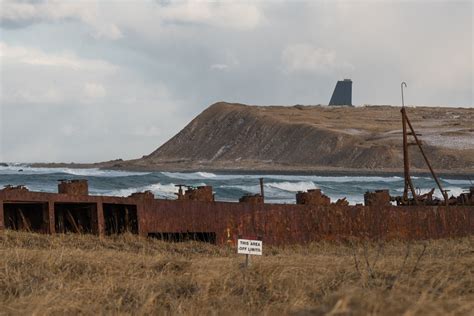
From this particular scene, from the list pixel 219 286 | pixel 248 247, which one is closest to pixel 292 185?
pixel 248 247

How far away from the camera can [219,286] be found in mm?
9531

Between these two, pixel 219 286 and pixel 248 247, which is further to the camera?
pixel 248 247

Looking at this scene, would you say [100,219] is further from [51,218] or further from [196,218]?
[196,218]

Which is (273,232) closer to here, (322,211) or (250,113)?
(322,211)

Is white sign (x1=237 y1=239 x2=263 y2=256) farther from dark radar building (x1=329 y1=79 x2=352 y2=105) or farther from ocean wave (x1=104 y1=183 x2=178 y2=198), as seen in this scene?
dark radar building (x1=329 y1=79 x2=352 y2=105)

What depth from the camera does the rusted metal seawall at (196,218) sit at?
15.2 m

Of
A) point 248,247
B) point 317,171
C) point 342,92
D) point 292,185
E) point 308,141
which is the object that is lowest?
point 292,185

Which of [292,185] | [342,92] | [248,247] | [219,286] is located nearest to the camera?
[219,286]

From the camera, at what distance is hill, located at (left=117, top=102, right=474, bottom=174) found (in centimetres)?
8575

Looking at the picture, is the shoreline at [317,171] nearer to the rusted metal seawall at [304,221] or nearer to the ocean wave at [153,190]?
the ocean wave at [153,190]

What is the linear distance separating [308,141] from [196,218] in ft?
264

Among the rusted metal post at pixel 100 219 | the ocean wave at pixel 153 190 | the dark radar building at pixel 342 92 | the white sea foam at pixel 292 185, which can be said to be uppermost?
the dark radar building at pixel 342 92

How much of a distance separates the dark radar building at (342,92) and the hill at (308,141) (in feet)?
116

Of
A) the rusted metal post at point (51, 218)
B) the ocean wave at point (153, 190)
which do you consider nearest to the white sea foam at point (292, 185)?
the ocean wave at point (153, 190)
